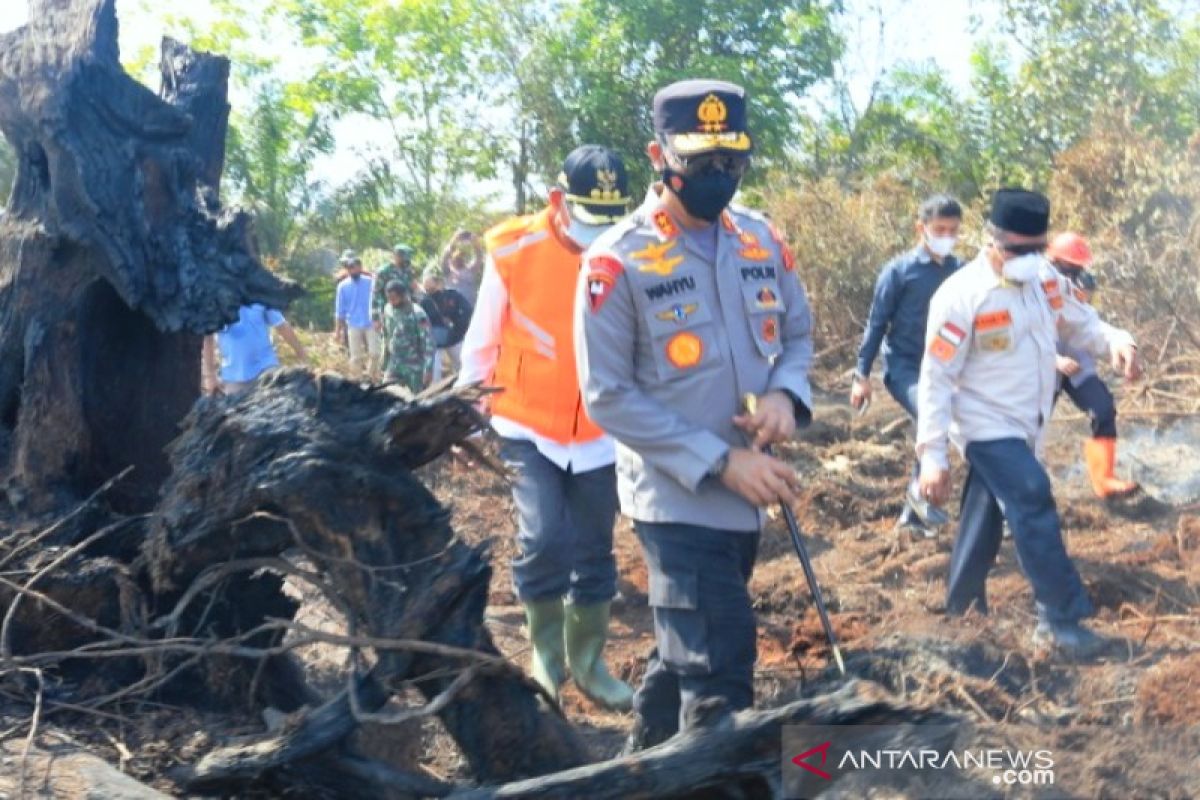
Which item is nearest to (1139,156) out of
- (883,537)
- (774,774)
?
(883,537)

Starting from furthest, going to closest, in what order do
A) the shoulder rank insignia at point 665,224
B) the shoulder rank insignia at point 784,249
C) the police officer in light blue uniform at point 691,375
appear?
the shoulder rank insignia at point 784,249 < the shoulder rank insignia at point 665,224 < the police officer in light blue uniform at point 691,375

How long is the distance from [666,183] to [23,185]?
2.24m

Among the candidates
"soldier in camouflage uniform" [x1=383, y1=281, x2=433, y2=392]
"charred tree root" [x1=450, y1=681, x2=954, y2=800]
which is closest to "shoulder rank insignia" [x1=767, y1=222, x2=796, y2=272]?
"charred tree root" [x1=450, y1=681, x2=954, y2=800]

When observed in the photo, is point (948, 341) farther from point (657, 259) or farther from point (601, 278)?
point (601, 278)

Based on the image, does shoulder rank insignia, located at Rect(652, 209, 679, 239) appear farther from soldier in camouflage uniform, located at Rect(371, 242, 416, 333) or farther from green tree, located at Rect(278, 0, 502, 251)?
green tree, located at Rect(278, 0, 502, 251)

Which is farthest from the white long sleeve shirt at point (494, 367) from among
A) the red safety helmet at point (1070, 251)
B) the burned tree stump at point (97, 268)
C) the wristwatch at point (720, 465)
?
the red safety helmet at point (1070, 251)

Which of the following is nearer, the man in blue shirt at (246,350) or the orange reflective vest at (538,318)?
the orange reflective vest at (538,318)

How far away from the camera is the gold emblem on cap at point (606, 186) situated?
5402 millimetres

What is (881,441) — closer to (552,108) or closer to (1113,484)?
(1113,484)

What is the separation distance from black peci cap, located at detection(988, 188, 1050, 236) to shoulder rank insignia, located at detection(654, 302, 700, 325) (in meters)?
2.39

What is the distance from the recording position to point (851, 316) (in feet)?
45.5

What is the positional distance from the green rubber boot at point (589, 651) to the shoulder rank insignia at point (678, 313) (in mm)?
1918

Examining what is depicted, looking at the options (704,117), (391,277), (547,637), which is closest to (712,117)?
(704,117)

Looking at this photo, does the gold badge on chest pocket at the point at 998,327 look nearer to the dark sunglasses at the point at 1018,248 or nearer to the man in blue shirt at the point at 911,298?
the dark sunglasses at the point at 1018,248
